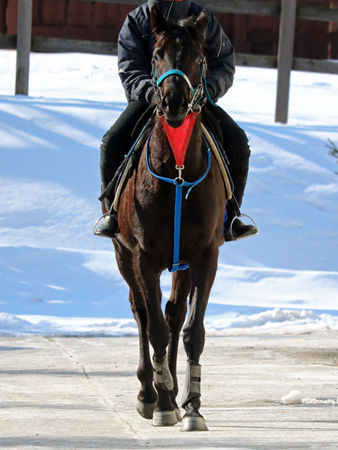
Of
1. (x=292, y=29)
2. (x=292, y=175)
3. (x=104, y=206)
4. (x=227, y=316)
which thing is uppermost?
(x=292, y=29)

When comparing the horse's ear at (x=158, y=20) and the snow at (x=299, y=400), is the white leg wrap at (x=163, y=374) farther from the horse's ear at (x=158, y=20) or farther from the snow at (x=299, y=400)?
the horse's ear at (x=158, y=20)

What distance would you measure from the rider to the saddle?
11 cm

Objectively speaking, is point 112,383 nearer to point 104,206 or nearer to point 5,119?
point 104,206

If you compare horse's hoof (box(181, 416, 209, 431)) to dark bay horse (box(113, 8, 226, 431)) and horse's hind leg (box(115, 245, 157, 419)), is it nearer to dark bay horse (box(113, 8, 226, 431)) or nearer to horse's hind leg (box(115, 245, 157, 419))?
dark bay horse (box(113, 8, 226, 431))

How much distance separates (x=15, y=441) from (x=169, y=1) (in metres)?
3.19

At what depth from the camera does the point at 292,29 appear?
16750mm

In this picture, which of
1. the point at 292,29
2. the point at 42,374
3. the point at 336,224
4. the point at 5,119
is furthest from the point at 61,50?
the point at 42,374

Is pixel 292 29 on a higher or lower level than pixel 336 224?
higher

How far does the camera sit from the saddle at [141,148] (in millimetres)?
6680

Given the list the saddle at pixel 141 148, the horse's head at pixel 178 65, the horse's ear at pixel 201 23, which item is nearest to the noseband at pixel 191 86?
the horse's head at pixel 178 65

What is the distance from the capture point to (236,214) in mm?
7176

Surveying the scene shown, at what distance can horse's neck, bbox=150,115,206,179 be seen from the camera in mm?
6219

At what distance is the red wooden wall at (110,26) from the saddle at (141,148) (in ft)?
44.3

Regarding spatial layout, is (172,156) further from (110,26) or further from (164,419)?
(110,26)
